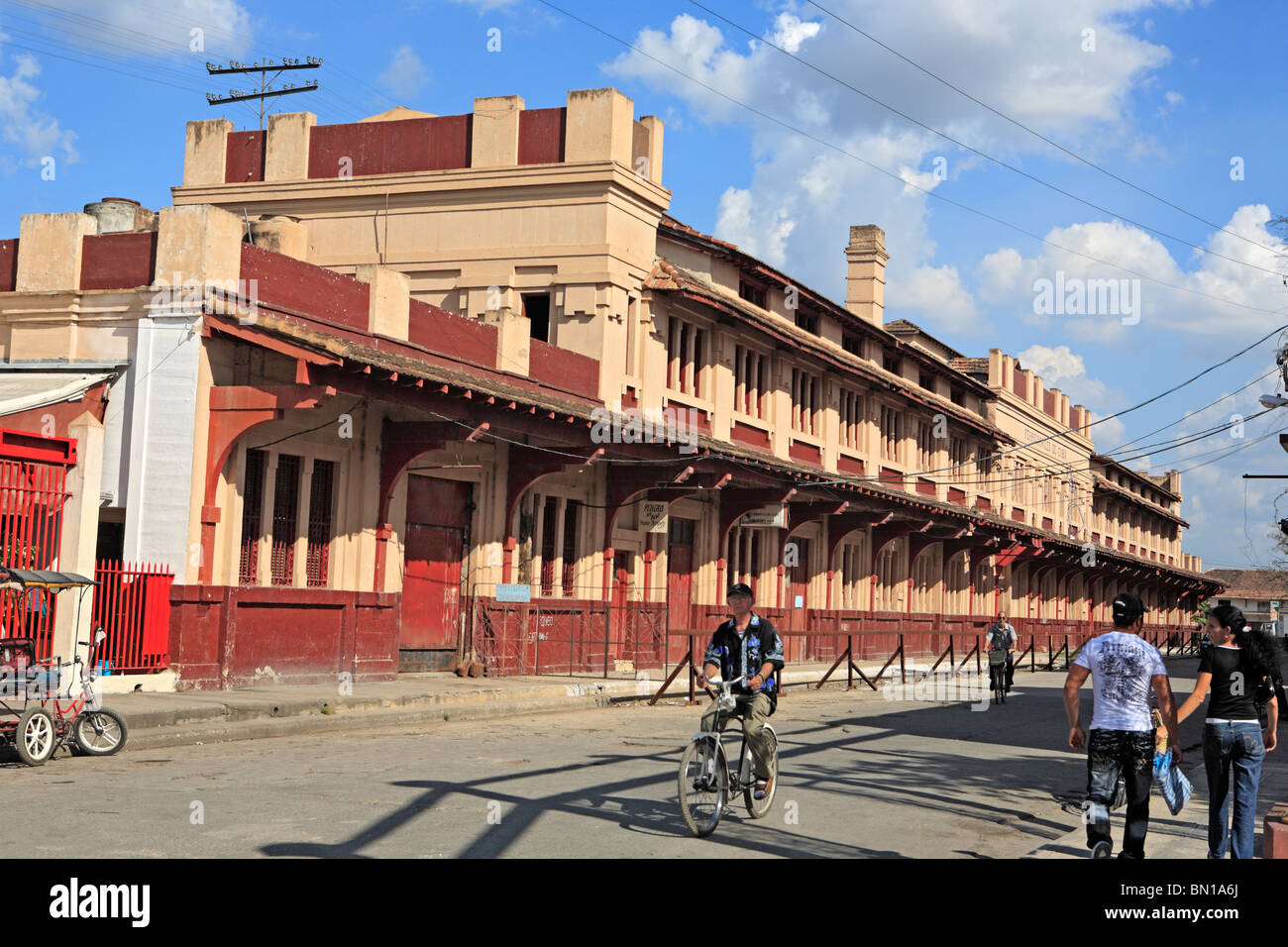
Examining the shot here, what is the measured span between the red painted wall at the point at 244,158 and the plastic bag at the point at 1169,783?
23484mm

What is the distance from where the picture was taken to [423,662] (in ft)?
76.4

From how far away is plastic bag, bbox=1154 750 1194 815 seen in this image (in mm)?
9203

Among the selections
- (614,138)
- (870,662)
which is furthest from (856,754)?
(870,662)

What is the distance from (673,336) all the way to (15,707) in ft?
58.8

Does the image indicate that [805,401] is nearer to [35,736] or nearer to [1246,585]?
[35,736]

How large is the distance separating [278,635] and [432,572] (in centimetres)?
450

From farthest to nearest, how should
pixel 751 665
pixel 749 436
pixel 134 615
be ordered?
pixel 749 436 < pixel 134 615 < pixel 751 665

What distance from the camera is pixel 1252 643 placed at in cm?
880

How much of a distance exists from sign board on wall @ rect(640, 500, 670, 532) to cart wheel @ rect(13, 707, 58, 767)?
16.8m

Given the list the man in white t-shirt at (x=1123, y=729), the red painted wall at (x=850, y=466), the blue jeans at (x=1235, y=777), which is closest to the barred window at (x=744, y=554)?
Result: the red painted wall at (x=850, y=466)

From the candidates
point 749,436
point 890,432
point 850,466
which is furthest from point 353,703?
point 890,432

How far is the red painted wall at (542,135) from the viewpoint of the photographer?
26.8 meters

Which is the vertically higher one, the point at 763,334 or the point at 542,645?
the point at 763,334
